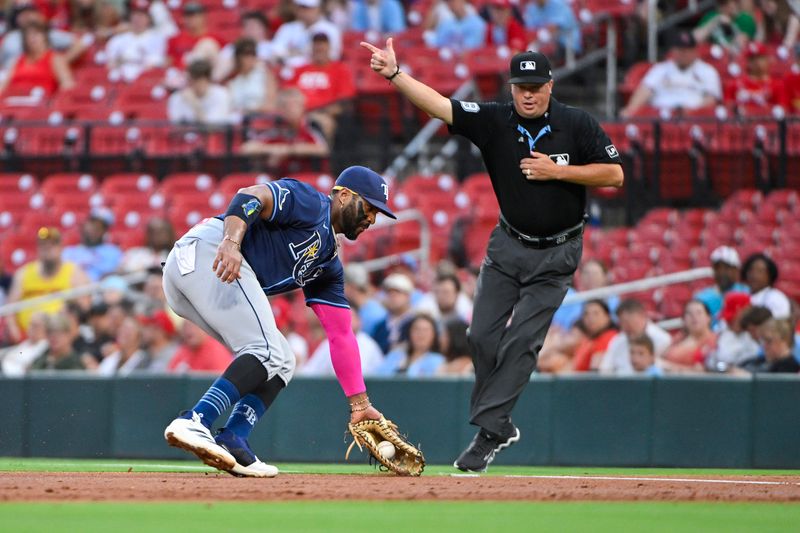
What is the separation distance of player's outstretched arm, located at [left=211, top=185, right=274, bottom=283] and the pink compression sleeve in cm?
82

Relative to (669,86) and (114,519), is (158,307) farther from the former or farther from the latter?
(114,519)

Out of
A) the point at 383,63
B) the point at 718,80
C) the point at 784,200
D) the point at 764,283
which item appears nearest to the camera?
the point at 383,63

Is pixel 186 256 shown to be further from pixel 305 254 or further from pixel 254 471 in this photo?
pixel 254 471

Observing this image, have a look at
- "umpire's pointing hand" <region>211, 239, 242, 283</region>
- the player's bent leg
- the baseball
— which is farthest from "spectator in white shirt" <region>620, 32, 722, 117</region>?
"umpire's pointing hand" <region>211, 239, 242, 283</region>

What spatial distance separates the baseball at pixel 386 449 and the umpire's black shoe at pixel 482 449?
429 millimetres

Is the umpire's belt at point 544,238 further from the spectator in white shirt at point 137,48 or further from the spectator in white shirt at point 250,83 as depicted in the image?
the spectator in white shirt at point 137,48

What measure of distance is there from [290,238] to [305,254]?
4.4 inches

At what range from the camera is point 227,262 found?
632 cm

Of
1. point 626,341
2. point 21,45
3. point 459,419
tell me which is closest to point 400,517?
point 459,419

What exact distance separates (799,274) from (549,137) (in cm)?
534

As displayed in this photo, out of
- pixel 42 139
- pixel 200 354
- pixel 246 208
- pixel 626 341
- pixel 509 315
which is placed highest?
pixel 42 139

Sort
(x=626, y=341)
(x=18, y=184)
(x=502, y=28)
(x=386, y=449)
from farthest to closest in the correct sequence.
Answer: (x=502, y=28)
(x=18, y=184)
(x=626, y=341)
(x=386, y=449)

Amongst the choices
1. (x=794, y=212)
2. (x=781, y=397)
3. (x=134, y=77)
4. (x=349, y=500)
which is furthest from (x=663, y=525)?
(x=134, y=77)

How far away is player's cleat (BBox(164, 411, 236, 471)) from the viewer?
6.28m
